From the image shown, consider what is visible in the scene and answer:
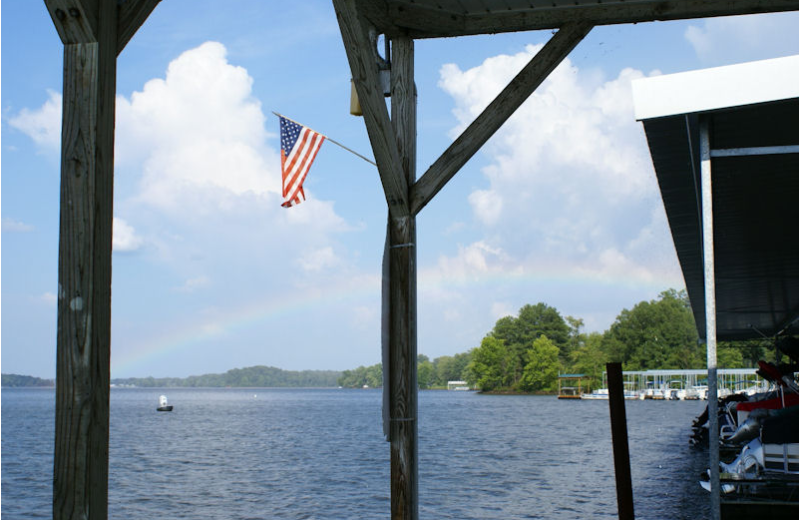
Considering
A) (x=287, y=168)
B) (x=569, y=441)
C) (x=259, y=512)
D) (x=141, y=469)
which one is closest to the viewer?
(x=287, y=168)

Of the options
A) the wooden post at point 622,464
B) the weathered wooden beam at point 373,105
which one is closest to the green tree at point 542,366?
the wooden post at point 622,464

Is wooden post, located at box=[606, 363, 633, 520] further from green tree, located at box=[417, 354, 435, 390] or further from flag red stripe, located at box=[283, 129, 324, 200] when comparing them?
green tree, located at box=[417, 354, 435, 390]

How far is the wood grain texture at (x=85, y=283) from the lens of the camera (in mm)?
2395

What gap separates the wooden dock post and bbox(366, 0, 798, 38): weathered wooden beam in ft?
8.92

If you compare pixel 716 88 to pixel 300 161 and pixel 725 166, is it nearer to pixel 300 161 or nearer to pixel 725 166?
pixel 725 166

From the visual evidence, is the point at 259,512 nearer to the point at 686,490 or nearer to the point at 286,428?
the point at 686,490

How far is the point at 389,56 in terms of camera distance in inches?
209

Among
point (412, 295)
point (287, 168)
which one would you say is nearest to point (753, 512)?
point (412, 295)

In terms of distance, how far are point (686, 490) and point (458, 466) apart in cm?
1101

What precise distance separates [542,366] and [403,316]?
4087 inches

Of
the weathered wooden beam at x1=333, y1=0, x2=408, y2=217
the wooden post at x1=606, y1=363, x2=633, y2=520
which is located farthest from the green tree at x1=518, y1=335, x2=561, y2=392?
the weathered wooden beam at x1=333, y1=0, x2=408, y2=217

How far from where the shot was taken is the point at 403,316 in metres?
5.10

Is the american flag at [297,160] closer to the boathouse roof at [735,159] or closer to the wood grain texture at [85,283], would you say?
the boathouse roof at [735,159]

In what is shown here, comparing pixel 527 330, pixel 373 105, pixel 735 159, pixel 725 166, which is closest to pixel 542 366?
pixel 527 330
